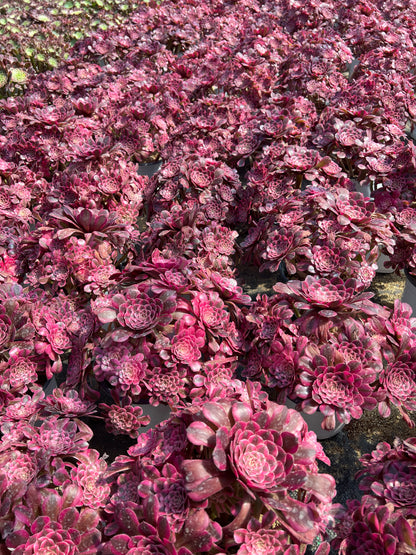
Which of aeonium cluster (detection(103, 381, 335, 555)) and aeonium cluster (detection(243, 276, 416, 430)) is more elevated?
aeonium cluster (detection(103, 381, 335, 555))

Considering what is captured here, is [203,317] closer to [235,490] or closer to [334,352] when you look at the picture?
[334,352]

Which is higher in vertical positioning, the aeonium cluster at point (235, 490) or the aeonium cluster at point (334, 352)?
the aeonium cluster at point (235, 490)

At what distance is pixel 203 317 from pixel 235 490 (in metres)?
0.74

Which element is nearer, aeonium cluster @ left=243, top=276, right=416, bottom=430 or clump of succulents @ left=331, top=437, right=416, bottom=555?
clump of succulents @ left=331, top=437, right=416, bottom=555

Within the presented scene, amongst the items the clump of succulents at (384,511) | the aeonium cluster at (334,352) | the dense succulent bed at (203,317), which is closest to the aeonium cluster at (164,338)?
the dense succulent bed at (203,317)

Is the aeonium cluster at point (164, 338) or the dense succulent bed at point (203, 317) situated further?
the aeonium cluster at point (164, 338)

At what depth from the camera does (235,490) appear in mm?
1253

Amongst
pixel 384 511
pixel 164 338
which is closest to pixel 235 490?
pixel 384 511

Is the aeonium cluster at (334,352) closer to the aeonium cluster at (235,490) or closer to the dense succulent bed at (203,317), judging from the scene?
the dense succulent bed at (203,317)

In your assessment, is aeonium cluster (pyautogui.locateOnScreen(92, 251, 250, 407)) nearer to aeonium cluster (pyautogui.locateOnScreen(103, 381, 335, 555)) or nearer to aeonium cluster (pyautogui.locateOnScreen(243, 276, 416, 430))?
aeonium cluster (pyautogui.locateOnScreen(243, 276, 416, 430))

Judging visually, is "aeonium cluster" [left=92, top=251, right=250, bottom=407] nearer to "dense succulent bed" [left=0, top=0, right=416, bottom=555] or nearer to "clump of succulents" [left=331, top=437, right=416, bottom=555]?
"dense succulent bed" [left=0, top=0, right=416, bottom=555]

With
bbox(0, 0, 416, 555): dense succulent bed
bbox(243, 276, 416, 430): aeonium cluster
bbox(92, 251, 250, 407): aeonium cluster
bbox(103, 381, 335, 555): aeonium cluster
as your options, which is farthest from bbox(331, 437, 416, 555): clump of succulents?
bbox(92, 251, 250, 407): aeonium cluster

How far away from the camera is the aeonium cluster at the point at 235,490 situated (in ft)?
3.64

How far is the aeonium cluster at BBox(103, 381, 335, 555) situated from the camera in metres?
1.11
